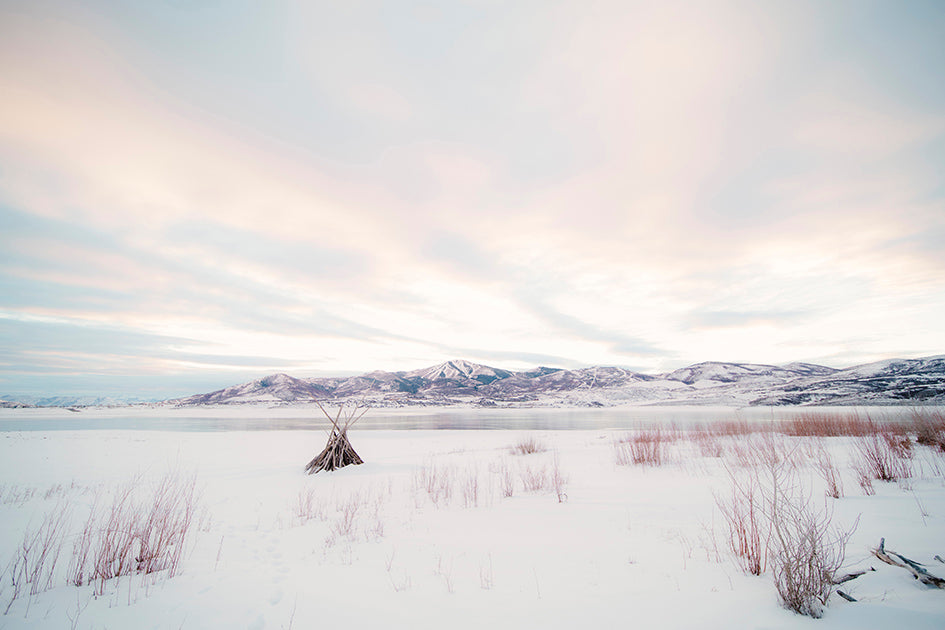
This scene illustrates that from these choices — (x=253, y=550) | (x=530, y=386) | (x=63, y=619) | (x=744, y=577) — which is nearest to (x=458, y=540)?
(x=253, y=550)

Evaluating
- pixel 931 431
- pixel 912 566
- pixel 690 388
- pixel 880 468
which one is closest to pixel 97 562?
pixel 912 566

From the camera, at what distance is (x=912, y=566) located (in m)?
3.24

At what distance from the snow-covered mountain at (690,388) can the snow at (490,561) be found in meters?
38.0

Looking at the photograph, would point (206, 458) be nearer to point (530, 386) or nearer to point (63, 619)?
point (63, 619)

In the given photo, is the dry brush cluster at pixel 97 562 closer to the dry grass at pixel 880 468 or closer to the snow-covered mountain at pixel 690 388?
the dry grass at pixel 880 468

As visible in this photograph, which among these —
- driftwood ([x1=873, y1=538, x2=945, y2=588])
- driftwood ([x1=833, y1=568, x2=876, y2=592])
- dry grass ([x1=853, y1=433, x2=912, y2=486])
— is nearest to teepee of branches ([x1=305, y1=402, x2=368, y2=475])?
driftwood ([x1=833, y1=568, x2=876, y2=592])

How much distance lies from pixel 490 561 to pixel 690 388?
125 metres

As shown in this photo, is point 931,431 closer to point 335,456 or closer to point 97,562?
point 335,456

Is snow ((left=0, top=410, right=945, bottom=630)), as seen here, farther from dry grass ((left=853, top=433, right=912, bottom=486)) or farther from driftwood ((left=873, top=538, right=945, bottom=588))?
dry grass ((left=853, top=433, right=912, bottom=486))

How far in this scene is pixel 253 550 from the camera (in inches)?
212

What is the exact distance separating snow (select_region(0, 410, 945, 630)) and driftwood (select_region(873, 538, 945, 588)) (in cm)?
9

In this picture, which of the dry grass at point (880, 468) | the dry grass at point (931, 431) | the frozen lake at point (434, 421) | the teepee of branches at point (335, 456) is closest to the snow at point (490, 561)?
the dry grass at point (880, 468)

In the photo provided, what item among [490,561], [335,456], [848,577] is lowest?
[335,456]

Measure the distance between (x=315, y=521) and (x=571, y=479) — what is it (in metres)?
5.78
